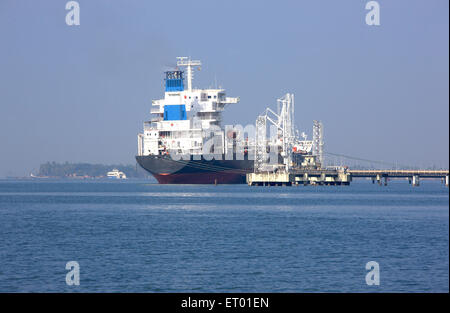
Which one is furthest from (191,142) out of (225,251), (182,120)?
(225,251)

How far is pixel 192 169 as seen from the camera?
11181 centimetres

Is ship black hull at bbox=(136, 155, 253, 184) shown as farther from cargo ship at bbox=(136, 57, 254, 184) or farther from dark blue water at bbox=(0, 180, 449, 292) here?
dark blue water at bbox=(0, 180, 449, 292)

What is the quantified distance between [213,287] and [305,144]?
117 meters

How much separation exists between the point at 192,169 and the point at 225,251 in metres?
78.5

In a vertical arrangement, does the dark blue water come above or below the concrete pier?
below

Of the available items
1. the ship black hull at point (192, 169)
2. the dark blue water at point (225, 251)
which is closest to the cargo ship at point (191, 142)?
the ship black hull at point (192, 169)

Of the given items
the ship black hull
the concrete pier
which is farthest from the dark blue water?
the concrete pier

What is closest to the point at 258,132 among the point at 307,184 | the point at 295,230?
the point at 307,184

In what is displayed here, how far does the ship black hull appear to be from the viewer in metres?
112

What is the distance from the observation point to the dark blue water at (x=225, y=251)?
25281mm

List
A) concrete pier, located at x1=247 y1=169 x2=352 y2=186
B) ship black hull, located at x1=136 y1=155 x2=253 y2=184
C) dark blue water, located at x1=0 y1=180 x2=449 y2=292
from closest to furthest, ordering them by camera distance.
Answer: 1. dark blue water, located at x1=0 y1=180 x2=449 y2=292
2. ship black hull, located at x1=136 y1=155 x2=253 y2=184
3. concrete pier, located at x1=247 y1=169 x2=352 y2=186

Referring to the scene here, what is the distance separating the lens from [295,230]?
1711 inches

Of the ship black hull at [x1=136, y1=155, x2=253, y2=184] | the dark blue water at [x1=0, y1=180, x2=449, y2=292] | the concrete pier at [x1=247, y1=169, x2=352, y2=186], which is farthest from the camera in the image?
the concrete pier at [x1=247, y1=169, x2=352, y2=186]

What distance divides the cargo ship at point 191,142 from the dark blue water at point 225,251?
5561cm
